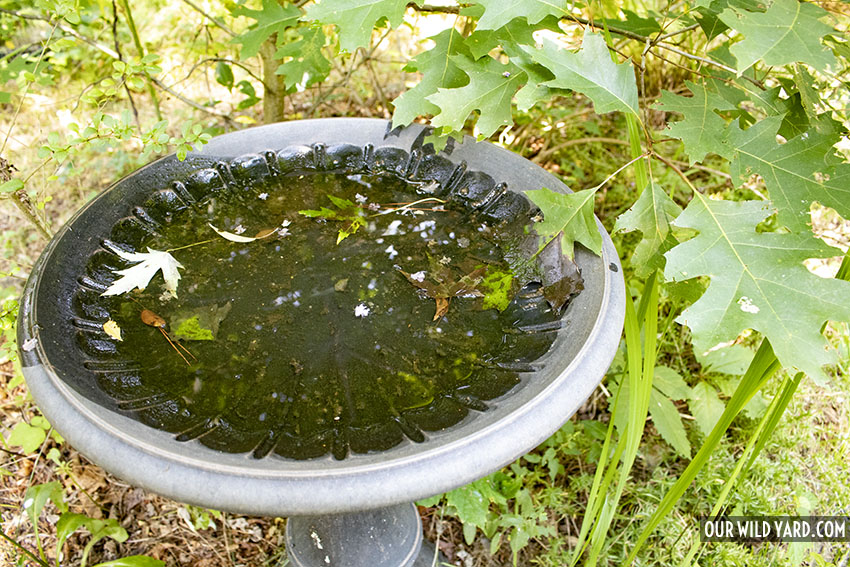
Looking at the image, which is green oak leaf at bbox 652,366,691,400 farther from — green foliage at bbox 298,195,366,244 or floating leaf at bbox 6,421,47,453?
floating leaf at bbox 6,421,47,453

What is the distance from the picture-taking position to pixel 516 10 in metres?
1.17

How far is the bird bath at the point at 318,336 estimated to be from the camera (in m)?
0.93

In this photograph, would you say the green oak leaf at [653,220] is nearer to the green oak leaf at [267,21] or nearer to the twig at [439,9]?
the twig at [439,9]

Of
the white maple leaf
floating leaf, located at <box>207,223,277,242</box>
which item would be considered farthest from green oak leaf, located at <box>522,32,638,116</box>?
the white maple leaf

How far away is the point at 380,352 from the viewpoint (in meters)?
1.19

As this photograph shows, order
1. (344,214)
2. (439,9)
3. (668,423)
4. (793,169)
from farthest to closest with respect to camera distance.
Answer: (668,423)
(439,9)
(344,214)
(793,169)

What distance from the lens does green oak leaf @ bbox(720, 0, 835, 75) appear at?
974mm

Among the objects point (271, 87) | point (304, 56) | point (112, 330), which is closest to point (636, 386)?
point (112, 330)

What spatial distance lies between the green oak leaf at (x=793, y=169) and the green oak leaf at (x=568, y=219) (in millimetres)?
293

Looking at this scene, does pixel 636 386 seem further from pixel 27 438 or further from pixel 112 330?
pixel 27 438

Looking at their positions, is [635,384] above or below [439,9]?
below

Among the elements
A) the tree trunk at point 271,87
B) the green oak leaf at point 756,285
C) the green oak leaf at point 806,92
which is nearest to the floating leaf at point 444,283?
the green oak leaf at point 756,285

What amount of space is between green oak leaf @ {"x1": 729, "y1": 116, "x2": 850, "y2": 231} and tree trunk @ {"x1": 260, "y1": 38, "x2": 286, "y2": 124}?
2.03 metres

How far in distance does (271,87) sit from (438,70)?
60.4 inches
